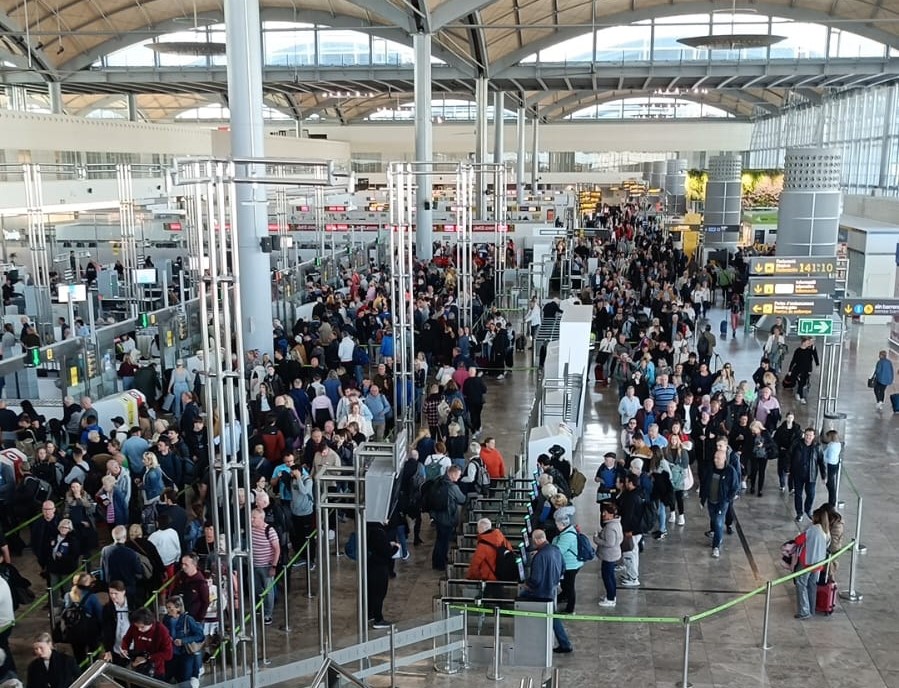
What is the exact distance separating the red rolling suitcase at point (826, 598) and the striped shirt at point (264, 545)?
17.1 feet

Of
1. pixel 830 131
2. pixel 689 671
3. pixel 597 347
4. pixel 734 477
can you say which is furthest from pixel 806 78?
pixel 689 671

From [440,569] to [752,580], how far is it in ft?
10.8

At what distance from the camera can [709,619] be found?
9250mm

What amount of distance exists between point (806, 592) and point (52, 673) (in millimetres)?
6674

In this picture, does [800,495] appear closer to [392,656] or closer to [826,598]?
[826,598]

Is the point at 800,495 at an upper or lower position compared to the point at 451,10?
lower

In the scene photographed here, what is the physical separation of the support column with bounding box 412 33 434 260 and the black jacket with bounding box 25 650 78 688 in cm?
2473

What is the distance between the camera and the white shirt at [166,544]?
8.60m

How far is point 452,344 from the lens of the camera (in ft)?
60.7

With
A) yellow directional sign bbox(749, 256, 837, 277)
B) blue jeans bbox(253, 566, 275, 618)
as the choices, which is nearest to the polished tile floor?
blue jeans bbox(253, 566, 275, 618)

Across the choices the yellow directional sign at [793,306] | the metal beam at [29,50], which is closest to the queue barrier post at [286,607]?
the yellow directional sign at [793,306]

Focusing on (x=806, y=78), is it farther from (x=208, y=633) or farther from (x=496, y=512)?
(x=208, y=633)

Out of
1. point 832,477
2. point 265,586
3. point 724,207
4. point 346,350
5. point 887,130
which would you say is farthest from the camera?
point 887,130

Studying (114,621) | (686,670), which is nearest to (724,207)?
(686,670)
